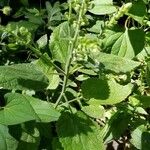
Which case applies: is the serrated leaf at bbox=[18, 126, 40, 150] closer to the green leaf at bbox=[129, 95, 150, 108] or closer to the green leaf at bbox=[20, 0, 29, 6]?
the green leaf at bbox=[129, 95, 150, 108]

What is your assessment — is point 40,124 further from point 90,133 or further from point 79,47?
point 79,47

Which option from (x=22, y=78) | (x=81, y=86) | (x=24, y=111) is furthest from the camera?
(x=81, y=86)

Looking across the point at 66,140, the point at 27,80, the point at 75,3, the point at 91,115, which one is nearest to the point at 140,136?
the point at 91,115

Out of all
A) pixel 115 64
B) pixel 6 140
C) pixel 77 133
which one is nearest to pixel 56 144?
pixel 77 133

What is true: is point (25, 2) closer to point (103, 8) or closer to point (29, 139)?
point (103, 8)

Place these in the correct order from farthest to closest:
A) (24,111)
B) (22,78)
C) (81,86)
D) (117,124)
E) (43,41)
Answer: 1. (43,41)
2. (117,124)
3. (81,86)
4. (22,78)
5. (24,111)

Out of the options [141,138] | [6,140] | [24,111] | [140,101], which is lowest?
[141,138]

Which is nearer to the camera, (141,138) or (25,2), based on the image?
(141,138)
